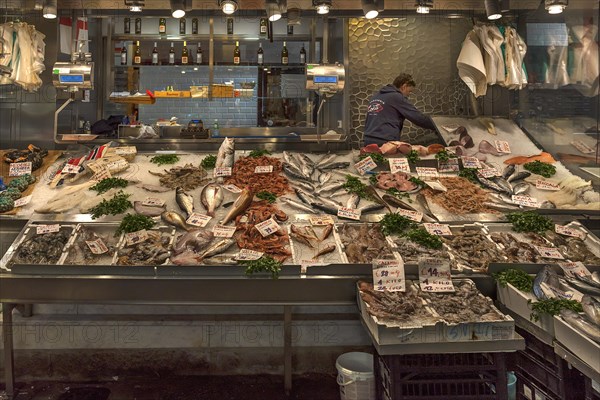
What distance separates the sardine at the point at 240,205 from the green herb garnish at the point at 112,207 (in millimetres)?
810

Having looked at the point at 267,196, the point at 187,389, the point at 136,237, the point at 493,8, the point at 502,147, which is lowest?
the point at 187,389

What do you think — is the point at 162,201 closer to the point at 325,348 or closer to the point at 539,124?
the point at 325,348

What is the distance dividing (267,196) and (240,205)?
32cm

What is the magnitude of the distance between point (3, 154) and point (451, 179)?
4.44 metres

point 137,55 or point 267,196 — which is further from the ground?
point 137,55

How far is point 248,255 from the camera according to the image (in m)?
3.02

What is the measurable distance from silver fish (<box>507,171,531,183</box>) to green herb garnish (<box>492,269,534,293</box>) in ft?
5.14

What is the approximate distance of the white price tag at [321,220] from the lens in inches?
138

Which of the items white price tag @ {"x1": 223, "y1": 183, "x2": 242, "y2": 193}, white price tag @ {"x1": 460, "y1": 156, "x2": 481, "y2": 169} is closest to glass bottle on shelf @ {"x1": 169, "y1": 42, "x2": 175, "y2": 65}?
white price tag @ {"x1": 223, "y1": 183, "x2": 242, "y2": 193}

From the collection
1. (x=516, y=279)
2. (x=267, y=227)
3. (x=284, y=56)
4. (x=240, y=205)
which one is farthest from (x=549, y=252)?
(x=284, y=56)

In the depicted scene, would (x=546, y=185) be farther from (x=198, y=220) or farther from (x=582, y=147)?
(x=198, y=220)

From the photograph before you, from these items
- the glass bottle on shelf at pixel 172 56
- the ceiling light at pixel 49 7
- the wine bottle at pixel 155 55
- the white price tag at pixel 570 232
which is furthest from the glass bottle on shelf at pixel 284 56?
the white price tag at pixel 570 232

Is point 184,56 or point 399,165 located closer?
point 399,165

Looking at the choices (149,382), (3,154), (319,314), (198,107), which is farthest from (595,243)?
(198,107)
